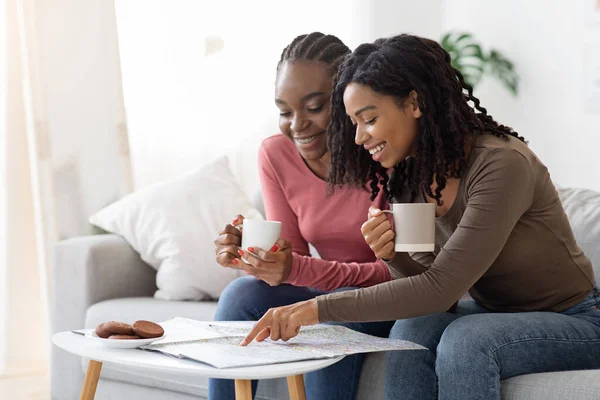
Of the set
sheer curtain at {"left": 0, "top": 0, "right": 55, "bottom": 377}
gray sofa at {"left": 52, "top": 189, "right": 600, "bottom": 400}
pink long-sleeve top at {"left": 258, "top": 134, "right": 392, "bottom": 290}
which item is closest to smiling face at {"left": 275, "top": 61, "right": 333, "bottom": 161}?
pink long-sleeve top at {"left": 258, "top": 134, "right": 392, "bottom": 290}

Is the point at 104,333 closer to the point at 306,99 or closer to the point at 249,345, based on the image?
the point at 249,345

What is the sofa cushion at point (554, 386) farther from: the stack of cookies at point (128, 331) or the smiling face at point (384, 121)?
the stack of cookies at point (128, 331)

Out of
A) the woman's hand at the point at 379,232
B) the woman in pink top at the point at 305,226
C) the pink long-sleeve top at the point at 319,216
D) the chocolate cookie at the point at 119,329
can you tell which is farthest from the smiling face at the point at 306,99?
the chocolate cookie at the point at 119,329

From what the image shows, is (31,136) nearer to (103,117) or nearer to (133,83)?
(103,117)

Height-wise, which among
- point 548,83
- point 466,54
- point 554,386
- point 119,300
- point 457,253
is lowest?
point 119,300

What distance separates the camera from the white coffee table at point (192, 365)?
3.84 ft

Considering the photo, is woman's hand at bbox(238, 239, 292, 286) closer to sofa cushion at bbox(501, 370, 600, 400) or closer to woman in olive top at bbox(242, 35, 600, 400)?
woman in olive top at bbox(242, 35, 600, 400)

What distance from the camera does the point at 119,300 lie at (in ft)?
8.00

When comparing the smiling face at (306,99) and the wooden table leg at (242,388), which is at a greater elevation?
the smiling face at (306,99)

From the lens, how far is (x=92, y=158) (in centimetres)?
339

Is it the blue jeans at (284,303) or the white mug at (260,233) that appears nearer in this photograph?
the white mug at (260,233)

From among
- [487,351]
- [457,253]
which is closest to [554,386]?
[487,351]

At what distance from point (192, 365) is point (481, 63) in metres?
2.80

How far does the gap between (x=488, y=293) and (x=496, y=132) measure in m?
0.32
